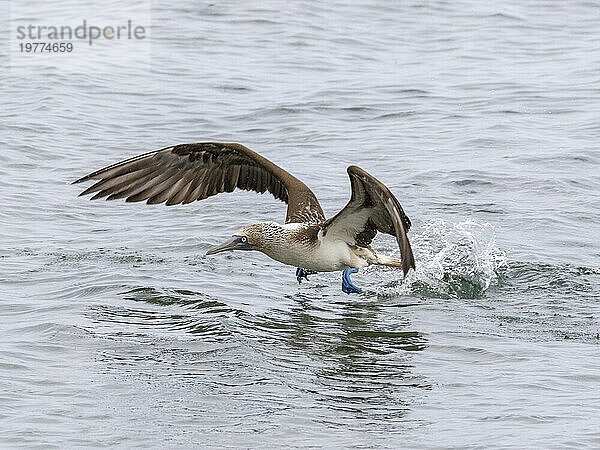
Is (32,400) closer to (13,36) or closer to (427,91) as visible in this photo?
(427,91)

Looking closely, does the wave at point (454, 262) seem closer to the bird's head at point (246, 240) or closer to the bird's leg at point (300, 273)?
the bird's leg at point (300, 273)

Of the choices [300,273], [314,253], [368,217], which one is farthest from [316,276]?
[368,217]

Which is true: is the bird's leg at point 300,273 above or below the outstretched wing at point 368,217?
below

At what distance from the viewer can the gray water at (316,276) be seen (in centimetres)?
699

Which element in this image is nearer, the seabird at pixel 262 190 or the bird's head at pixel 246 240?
the seabird at pixel 262 190

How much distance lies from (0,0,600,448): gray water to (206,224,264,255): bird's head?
49 cm

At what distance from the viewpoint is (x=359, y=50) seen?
68.3 ft

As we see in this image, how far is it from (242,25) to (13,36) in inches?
171

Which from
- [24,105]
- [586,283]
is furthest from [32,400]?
[24,105]

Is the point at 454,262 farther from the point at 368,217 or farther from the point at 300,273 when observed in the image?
the point at 368,217

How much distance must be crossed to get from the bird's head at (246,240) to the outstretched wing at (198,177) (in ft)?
1.91

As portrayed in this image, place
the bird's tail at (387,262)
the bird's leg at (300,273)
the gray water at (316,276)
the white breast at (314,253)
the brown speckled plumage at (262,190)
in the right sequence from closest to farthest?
the gray water at (316,276) < the brown speckled plumage at (262,190) < the white breast at (314,253) < the bird's tail at (387,262) < the bird's leg at (300,273)

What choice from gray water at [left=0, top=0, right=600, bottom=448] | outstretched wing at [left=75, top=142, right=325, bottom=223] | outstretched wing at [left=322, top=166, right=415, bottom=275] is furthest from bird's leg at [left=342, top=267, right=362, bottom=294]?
outstretched wing at [left=75, top=142, right=325, bottom=223]

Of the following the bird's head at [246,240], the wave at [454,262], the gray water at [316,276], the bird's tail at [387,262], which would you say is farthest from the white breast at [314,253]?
the wave at [454,262]
